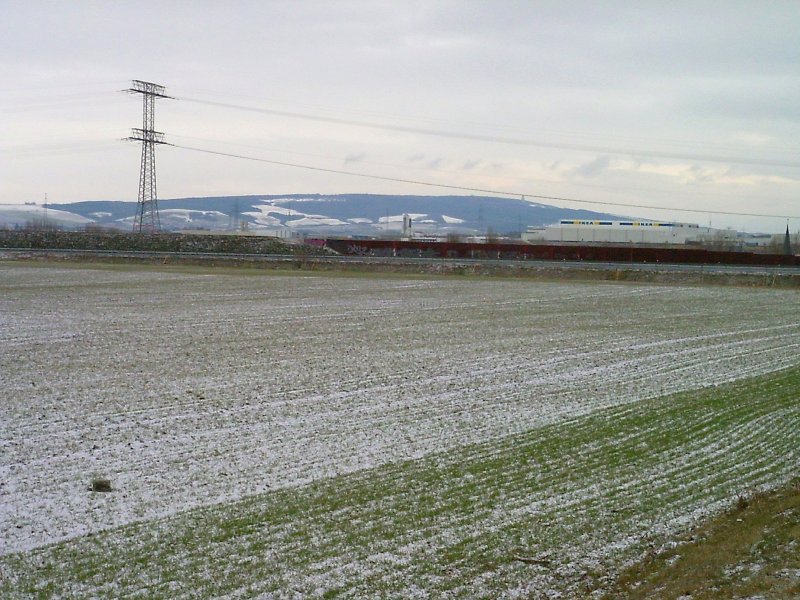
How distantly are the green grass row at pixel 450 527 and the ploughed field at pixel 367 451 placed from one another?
0.04m

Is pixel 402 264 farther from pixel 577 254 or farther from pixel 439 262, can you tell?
pixel 577 254

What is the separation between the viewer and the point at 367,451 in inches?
589

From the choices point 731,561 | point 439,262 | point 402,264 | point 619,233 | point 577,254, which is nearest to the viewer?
point 731,561

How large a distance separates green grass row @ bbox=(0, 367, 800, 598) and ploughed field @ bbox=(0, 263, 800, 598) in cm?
4

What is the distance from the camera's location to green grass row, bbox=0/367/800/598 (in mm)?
9664

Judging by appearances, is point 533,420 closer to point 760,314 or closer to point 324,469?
point 324,469

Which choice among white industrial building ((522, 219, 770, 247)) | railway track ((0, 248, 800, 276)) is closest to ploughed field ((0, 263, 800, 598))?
railway track ((0, 248, 800, 276))

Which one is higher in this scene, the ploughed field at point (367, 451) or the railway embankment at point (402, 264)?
the railway embankment at point (402, 264)

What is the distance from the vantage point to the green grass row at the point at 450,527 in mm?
9664

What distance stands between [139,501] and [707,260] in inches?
2988

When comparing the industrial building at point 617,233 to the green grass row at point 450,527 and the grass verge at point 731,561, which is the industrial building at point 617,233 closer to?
the green grass row at point 450,527

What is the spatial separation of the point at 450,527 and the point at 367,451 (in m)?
3.80

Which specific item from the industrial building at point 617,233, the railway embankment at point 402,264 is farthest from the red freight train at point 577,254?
the industrial building at point 617,233

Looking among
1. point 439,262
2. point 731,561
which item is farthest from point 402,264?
point 731,561
